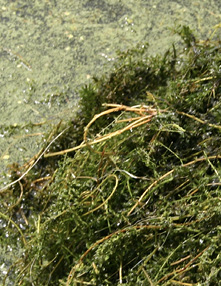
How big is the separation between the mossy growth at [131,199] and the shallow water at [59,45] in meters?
0.22

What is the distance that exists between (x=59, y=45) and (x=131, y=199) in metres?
1.14

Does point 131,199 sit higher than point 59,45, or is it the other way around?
point 59,45

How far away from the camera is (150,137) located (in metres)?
1.60

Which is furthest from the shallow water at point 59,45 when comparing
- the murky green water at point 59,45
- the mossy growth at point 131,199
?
the mossy growth at point 131,199

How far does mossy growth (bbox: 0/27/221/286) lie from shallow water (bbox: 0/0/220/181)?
22 cm

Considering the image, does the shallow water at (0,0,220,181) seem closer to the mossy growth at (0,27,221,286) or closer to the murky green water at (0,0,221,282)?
the murky green water at (0,0,221,282)

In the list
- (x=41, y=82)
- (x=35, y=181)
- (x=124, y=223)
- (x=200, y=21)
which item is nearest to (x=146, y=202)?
(x=124, y=223)

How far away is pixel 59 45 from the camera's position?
7.55ft

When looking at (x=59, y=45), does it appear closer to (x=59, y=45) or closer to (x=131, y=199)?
(x=59, y=45)

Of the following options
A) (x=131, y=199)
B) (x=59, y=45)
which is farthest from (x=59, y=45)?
(x=131, y=199)

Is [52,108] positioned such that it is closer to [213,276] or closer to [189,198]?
[189,198]

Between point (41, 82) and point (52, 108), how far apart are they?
0.57 feet

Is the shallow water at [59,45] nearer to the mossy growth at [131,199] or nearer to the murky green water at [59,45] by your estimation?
the murky green water at [59,45]

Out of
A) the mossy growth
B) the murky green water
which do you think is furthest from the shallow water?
the mossy growth
